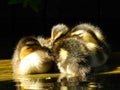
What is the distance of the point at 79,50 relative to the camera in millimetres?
6133

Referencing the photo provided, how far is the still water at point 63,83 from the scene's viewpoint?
5.42m

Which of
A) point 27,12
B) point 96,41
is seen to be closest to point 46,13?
point 27,12

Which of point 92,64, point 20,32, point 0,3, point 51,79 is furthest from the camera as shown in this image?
point 0,3

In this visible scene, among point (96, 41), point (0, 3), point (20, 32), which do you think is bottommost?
point (96, 41)

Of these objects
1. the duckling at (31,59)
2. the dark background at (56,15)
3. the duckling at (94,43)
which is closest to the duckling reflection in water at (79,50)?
the duckling at (94,43)

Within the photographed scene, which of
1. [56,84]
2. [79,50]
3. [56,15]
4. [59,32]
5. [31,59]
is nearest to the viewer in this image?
[56,84]

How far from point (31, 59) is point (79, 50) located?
51 centimetres

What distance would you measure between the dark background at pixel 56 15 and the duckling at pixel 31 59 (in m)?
3.24

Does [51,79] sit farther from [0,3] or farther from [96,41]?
[0,3]

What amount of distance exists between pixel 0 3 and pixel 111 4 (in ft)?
6.36

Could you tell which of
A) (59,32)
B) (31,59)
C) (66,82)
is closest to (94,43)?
(59,32)

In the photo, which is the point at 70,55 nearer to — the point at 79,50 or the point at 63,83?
the point at 79,50

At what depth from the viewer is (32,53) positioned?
6078mm

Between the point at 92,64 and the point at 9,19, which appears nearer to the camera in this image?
the point at 92,64
